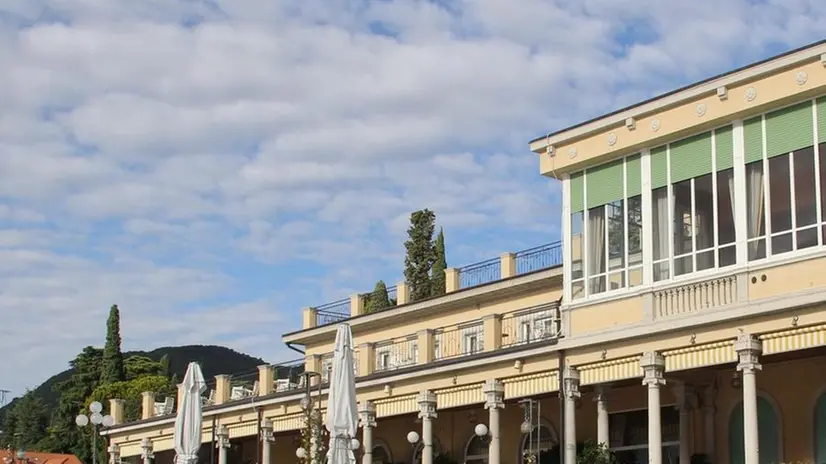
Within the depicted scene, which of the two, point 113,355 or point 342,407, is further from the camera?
point 113,355

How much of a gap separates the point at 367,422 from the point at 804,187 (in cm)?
1381

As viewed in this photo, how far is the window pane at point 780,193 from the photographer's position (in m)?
22.2

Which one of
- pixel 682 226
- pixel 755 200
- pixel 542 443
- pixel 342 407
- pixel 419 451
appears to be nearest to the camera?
pixel 755 200

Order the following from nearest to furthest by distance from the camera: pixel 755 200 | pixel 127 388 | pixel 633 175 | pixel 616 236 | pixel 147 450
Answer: pixel 755 200 < pixel 633 175 < pixel 616 236 < pixel 147 450 < pixel 127 388

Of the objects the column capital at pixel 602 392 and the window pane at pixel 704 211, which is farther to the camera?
the column capital at pixel 602 392

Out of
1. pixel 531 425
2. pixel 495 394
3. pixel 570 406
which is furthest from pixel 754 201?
pixel 495 394

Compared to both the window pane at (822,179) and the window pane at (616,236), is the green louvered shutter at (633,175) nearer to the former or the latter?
the window pane at (616,236)

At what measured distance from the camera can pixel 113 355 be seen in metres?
67.1

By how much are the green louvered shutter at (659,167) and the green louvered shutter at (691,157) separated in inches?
6.5

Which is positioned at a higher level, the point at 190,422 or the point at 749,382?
the point at 749,382

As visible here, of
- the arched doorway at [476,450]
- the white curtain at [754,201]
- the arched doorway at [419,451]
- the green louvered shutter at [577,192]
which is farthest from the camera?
the arched doorway at [419,451]

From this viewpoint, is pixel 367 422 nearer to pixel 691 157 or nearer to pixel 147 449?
pixel 691 157

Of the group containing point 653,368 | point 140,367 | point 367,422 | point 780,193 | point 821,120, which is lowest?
point 367,422

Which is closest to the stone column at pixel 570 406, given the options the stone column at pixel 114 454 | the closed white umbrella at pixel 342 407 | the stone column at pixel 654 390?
the stone column at pixel 654 390
